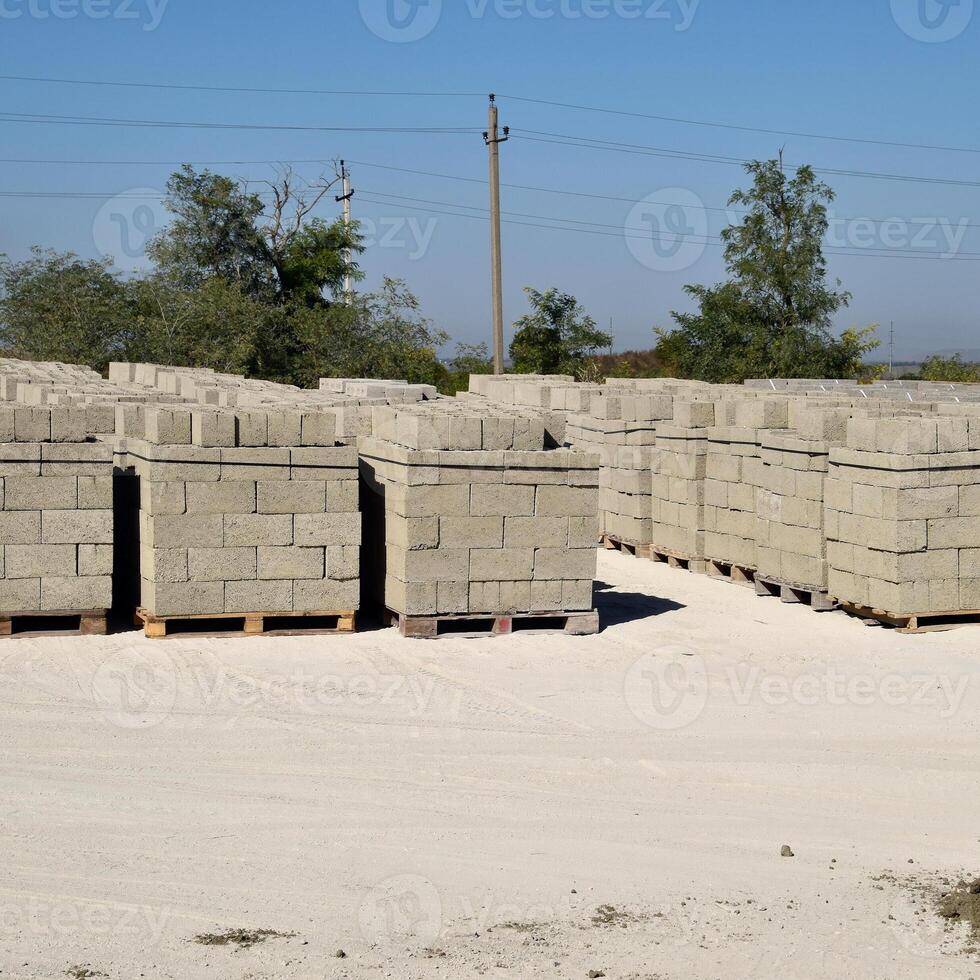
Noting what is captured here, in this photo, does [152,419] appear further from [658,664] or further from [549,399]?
[549,399]

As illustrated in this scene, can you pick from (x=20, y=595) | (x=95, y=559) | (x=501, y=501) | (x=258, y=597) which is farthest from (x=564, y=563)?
(x=20, y=595)

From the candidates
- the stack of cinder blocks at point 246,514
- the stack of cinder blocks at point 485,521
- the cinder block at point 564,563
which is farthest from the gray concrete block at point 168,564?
the cinder block at point 564,563

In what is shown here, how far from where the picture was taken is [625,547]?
17750 mm

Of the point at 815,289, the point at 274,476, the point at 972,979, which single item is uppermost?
the point at 815,289

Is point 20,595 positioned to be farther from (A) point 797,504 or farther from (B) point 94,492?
(A) point 797,504

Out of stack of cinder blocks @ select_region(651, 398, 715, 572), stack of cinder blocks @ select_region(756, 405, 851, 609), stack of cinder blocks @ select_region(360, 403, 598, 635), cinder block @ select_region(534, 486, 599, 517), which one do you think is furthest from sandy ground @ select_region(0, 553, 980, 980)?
stack of cinder blocks @ select_region(651, 398, 715, 572)

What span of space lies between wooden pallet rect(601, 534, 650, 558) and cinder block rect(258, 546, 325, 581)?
622cm

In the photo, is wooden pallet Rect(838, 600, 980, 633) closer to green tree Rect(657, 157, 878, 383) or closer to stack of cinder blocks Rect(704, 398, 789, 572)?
stack of cinder blocks Rect(704, 398, 789, 572)

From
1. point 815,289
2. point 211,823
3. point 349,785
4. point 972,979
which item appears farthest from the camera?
point 815,289

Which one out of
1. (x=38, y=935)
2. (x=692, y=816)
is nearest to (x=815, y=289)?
(x=692, y=816)

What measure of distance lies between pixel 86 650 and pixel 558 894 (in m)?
5.69

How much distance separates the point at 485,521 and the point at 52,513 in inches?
140

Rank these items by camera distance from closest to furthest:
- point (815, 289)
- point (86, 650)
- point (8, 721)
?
point (8, 721), point (86, 650), point (815, 289)

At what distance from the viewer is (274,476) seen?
38.3ft
